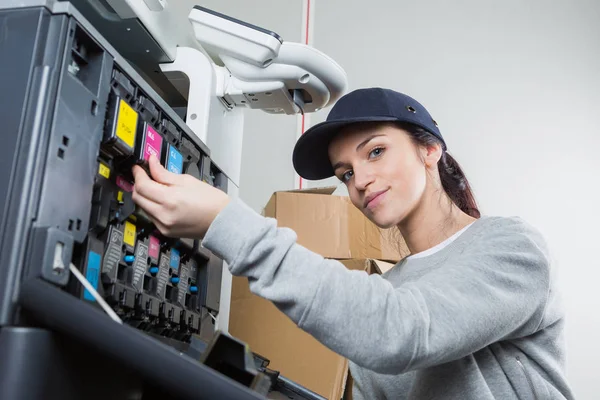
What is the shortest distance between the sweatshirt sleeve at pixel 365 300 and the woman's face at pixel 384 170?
0.29 meters

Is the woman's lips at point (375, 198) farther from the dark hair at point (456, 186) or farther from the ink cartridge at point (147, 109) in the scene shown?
the ink cartridge at point (147, 109)

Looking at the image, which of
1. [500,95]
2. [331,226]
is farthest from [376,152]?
[500,95]

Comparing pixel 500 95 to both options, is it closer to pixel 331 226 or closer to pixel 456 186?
pixel 331 226

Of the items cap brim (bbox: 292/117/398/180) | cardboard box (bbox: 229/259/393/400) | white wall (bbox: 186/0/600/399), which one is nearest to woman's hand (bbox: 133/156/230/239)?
cap brim (bbox: 292/117/398/180)

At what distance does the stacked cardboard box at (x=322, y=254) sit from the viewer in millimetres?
1323

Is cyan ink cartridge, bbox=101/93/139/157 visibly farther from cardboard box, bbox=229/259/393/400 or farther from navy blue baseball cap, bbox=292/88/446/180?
cardboard box, bbox=229/259/393/400

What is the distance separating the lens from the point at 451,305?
628mm

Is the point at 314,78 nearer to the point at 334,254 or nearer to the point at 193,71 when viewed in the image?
the point at 193,71

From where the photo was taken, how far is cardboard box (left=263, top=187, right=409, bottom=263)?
152 cm

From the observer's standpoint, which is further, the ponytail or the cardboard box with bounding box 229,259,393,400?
the cardboard box with bounding box 229,259,393,400

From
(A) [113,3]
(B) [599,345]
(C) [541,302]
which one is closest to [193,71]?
(A) [113,3]

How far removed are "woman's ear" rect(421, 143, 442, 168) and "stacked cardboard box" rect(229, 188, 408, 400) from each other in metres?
0.47

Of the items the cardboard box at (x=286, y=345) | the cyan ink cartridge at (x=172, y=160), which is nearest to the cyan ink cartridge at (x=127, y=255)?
the cyan ink cartridge at (x=172, y=160)

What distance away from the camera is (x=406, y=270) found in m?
1.06
